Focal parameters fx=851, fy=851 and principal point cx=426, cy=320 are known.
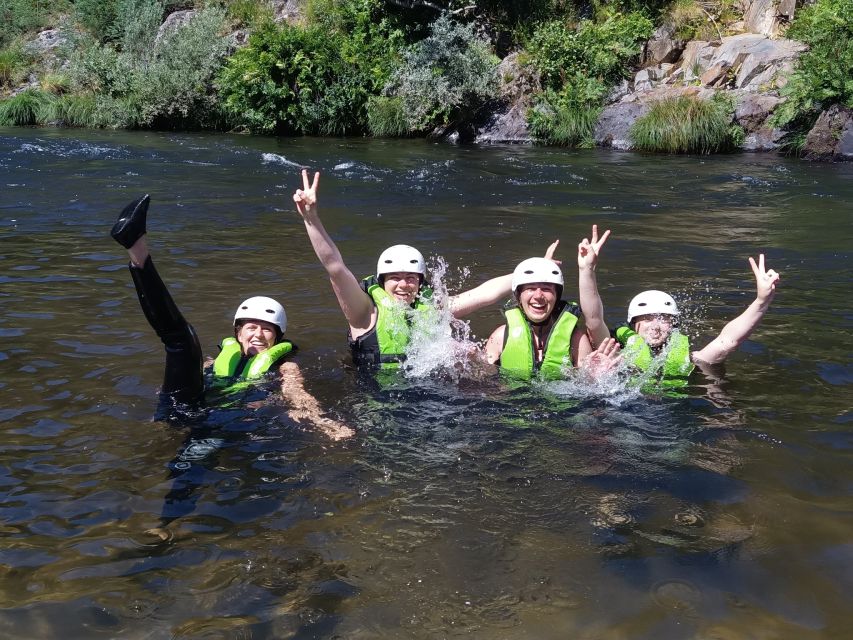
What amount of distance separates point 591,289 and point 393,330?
64.8 inches

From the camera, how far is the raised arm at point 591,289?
5.82 metres

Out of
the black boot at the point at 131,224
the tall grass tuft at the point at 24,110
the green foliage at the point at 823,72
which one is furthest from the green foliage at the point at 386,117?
the black boot at the point at 131,224

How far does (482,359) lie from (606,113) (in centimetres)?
1684

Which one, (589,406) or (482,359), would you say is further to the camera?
(482,359)

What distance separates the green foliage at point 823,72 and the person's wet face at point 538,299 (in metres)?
14.8

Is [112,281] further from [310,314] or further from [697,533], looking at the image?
[697,533]

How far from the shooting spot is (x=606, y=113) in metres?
22.1

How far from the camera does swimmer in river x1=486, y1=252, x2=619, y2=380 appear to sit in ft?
21.1

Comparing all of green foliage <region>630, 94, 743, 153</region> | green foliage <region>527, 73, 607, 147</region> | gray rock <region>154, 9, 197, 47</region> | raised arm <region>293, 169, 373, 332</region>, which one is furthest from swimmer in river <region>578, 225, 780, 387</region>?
gray rock <region>154, 9, 197, 47</region>

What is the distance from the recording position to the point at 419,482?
4805mm

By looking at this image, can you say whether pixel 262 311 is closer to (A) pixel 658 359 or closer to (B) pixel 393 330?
(B) pixel 393 330

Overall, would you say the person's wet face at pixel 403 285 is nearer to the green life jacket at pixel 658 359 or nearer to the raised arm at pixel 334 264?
the raised arm at pixel 334 264

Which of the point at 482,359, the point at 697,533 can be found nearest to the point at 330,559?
the point at 697,533

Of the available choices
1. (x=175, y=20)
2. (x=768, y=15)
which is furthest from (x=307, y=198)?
(x=175, y=20)
